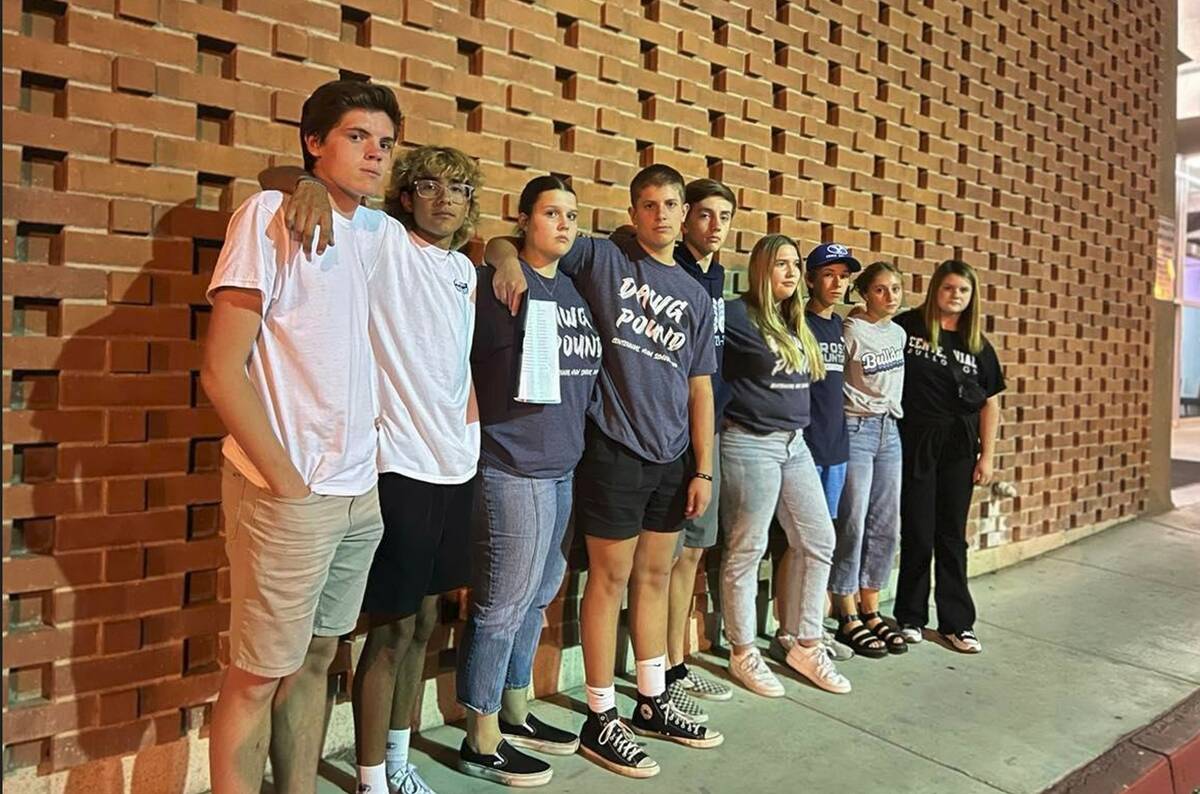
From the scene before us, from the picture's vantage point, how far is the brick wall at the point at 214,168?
2.40 meters

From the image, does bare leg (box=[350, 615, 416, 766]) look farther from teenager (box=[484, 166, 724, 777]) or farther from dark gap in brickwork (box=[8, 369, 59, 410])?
dark gap in brickwork (box=[8, 369, 59, 410])

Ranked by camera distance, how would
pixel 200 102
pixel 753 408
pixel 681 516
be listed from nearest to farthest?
pixel 200 102
pixel 681 516
pixel 753 408

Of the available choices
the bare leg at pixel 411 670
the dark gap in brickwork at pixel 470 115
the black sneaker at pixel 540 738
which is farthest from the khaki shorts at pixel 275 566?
the dark gap in brickwork at pixel 470 115

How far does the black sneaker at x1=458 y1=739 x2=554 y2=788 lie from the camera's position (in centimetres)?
287

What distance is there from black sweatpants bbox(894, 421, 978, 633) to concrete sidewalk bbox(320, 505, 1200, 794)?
21cm

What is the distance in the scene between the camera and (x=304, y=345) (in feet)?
6.85

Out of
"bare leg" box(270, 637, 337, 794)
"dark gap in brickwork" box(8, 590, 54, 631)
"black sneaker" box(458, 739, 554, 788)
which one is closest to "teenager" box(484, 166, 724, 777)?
"black sneaker" box(458, 739, 554, 788)

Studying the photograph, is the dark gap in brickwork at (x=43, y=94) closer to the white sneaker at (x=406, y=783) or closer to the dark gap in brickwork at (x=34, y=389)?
the dark gap in brickwork at (x=34, y=389)

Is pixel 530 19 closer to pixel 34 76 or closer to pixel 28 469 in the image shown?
pixel 34 76

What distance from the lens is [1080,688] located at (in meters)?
3.98

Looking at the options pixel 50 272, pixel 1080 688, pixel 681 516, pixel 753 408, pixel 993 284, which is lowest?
pixel 1080 688

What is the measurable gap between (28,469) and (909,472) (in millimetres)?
3723

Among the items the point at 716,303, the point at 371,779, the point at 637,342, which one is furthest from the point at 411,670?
the point at 716,303

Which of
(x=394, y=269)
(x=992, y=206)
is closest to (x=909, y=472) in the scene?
(x=992, y=206)
